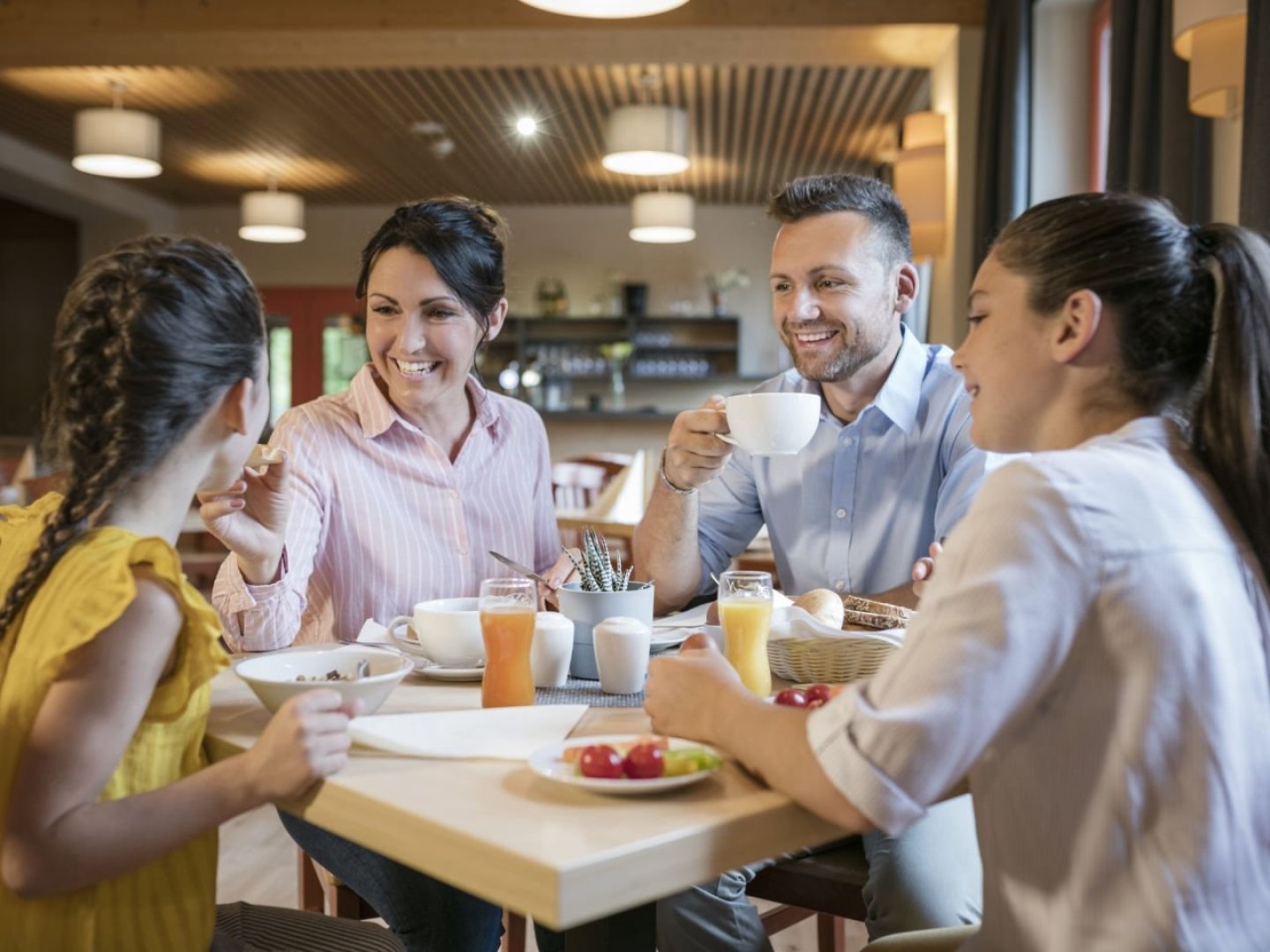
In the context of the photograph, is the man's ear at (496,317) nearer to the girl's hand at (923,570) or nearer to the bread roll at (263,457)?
the bread roll at (263,457)

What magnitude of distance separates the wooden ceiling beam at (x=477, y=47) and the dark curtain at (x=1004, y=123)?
0.47 meters

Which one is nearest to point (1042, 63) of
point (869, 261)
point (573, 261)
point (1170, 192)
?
point (1170, 192)

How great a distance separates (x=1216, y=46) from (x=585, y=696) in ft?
7.23

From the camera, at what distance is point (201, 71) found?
21.7ft

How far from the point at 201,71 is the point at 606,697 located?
20.5 ft

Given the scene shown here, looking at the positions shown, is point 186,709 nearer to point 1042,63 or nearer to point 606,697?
point 606,697

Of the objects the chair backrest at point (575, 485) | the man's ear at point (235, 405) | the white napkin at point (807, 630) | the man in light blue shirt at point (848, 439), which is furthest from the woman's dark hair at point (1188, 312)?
the chair backrest at point (575, 485)

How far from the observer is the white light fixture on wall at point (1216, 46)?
2615mm

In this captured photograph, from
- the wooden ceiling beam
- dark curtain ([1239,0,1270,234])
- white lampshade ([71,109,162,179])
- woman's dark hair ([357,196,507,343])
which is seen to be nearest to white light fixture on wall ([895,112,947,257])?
the wooden ceiling beam

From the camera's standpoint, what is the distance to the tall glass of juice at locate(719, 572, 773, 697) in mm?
1325

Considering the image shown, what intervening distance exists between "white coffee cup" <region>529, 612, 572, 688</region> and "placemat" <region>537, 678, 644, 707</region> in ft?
0.05

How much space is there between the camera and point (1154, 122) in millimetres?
3447

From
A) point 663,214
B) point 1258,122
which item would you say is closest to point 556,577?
point 1258,122

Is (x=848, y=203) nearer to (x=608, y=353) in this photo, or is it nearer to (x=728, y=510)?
(x=728, y=510)
